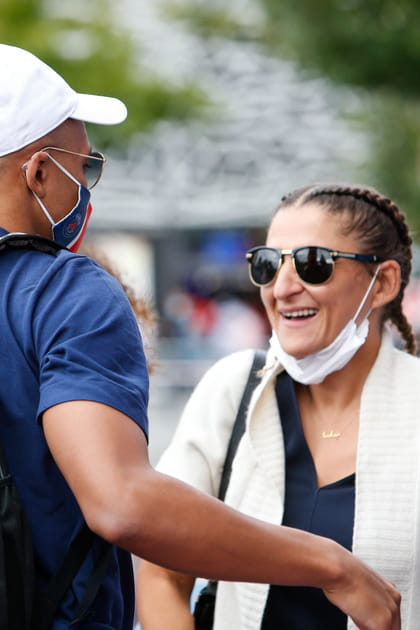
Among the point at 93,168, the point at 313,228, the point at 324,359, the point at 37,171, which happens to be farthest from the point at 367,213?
the point at 37,171

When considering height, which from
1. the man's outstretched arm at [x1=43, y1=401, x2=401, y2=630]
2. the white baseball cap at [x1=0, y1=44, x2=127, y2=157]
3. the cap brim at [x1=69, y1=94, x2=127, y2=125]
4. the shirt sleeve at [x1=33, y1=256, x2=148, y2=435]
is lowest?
the man's outstretched arm at [x1=43, y1=401, x2=401, y2=630]

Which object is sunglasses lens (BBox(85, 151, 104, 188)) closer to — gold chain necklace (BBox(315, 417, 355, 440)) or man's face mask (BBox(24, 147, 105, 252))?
man's face mask (BBox(24, 147, 105, 252))

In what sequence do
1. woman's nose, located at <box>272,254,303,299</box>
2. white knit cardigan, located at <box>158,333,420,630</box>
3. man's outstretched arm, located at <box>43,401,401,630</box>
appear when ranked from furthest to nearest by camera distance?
woman's nose, located at <box>272,254,303,299</box>, white knit cardigan, located at <box>158,333,420,630</box>, man's outstretched arm, located at <box>43,401,401,630</box>

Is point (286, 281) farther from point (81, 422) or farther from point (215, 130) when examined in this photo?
point (215, 130)

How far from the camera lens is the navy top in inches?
93.5

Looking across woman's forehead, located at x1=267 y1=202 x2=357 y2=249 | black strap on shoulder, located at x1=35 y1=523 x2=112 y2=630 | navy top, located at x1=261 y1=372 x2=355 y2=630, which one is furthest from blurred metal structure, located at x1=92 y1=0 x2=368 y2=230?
black strap on shoulder, located at x1=35 y1=523 x2=112 y2=630

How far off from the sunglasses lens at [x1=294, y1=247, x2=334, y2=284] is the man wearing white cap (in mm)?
888

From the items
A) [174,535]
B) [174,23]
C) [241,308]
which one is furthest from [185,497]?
[174,23]

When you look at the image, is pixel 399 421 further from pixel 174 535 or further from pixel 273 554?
pixel 174 535

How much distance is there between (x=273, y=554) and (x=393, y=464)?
0.89 m

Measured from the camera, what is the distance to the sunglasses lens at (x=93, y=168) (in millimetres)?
1914

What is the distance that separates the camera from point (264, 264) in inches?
106

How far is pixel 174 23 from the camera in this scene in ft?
69.7

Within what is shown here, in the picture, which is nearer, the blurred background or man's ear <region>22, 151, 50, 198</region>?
man's ear <region>22, 151, 50, 198</region>
